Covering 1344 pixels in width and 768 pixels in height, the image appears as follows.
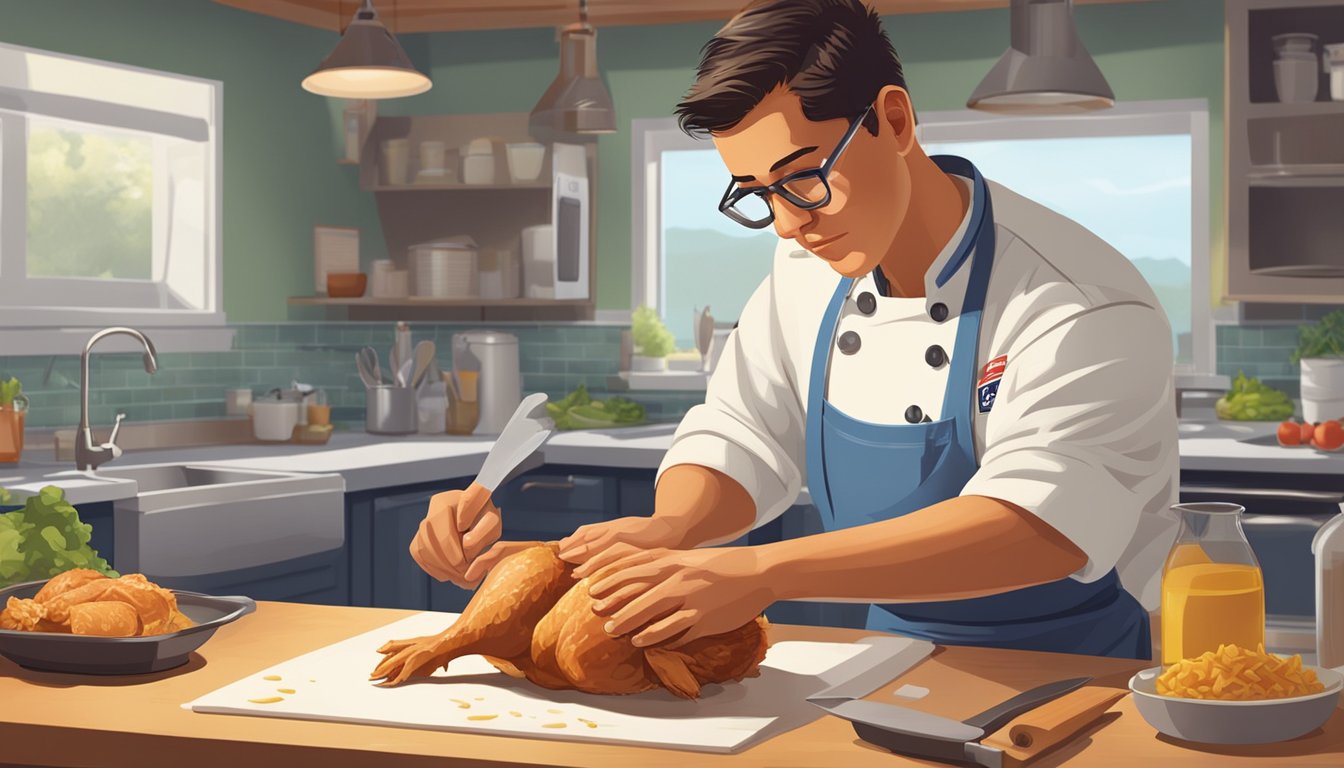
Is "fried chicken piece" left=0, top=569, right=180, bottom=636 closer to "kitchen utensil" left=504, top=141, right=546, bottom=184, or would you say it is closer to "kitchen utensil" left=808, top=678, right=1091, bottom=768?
"kitchen utensil" left=808, top=678, right=1091, bottom=768

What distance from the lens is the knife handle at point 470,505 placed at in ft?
5.16

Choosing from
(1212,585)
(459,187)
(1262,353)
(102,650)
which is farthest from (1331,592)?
(459,187)

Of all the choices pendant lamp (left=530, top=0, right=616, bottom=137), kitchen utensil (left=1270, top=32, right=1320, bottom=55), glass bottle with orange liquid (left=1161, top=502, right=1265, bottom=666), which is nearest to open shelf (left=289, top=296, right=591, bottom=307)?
pendant lamp (left=530, top=0, right=616, bottom=137)

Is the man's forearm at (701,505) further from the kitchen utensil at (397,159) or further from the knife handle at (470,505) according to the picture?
the kitchen utensil at (397,159)

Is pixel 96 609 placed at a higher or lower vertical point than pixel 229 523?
higher

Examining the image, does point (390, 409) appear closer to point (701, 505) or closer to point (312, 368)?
point (312, 368)

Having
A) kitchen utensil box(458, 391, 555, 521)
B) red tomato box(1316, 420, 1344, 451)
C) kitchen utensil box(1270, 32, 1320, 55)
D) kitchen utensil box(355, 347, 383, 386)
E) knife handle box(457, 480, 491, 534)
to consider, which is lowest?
red tomato box(1316, 420, 1344, 451)

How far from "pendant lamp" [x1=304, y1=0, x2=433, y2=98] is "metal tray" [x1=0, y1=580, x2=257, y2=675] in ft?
8.40

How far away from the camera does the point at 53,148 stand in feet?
13.9

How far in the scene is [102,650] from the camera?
4.77 ft

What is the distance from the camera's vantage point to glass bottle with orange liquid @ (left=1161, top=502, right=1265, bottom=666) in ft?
4.41

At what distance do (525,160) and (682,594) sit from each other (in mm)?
3730

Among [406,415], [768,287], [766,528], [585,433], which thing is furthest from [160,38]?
[768,287]

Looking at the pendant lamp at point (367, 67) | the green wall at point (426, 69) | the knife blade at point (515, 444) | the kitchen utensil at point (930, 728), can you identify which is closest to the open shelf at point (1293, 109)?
the green wall at point (426, 69)
